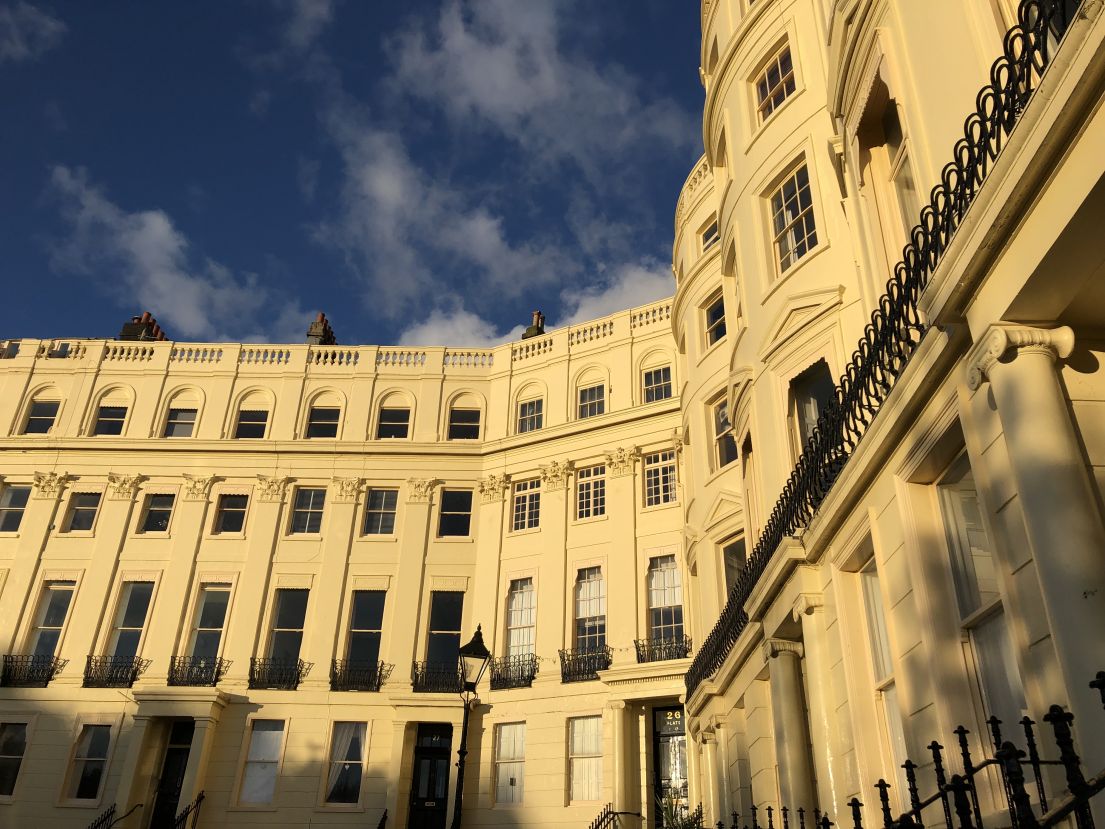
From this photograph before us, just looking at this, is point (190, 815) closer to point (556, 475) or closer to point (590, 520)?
point (590, 520)

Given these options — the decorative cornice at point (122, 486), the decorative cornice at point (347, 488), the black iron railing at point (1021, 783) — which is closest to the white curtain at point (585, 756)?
the decorative cornice at point (347, 488)

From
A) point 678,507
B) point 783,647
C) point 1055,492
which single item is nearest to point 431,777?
point 678,507

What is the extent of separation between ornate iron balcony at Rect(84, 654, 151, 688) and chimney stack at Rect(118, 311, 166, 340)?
43.6 ft

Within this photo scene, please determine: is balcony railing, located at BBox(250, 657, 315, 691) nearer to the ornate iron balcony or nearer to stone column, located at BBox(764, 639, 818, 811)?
the ornate iron balcony

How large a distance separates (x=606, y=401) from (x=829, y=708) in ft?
68.5

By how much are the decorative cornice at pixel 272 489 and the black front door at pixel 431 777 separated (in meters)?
9.03

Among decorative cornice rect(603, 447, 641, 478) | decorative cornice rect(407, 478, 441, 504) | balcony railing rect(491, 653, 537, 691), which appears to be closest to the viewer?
balcony railing rect(491, 653, 537, 691)

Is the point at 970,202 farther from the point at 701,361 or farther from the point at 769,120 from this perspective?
the point at 701,361

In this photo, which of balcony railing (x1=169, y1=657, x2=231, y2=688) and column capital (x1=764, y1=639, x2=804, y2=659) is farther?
balcony railing (x1=169, y1=657, x2=231, y2=688)

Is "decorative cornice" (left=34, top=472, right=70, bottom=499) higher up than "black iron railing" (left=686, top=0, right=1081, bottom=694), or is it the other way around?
"decorative cornice" (left=34, top=472, right=70, bottom=499)

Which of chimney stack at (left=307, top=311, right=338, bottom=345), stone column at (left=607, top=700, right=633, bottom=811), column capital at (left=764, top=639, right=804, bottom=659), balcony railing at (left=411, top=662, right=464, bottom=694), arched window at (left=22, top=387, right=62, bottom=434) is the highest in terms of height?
chimney stack at (left=307, top=311, right=338, bottom=345)

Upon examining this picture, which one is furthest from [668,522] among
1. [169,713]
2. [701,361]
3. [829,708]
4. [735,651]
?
[829,708]

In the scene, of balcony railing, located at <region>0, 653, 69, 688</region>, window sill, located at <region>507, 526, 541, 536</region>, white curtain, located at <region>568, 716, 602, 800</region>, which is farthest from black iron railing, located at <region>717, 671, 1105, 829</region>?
balcony railing, located at <region>0, 653, 69, 688</region>

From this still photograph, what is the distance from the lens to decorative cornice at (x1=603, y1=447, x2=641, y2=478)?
94.7 feet
